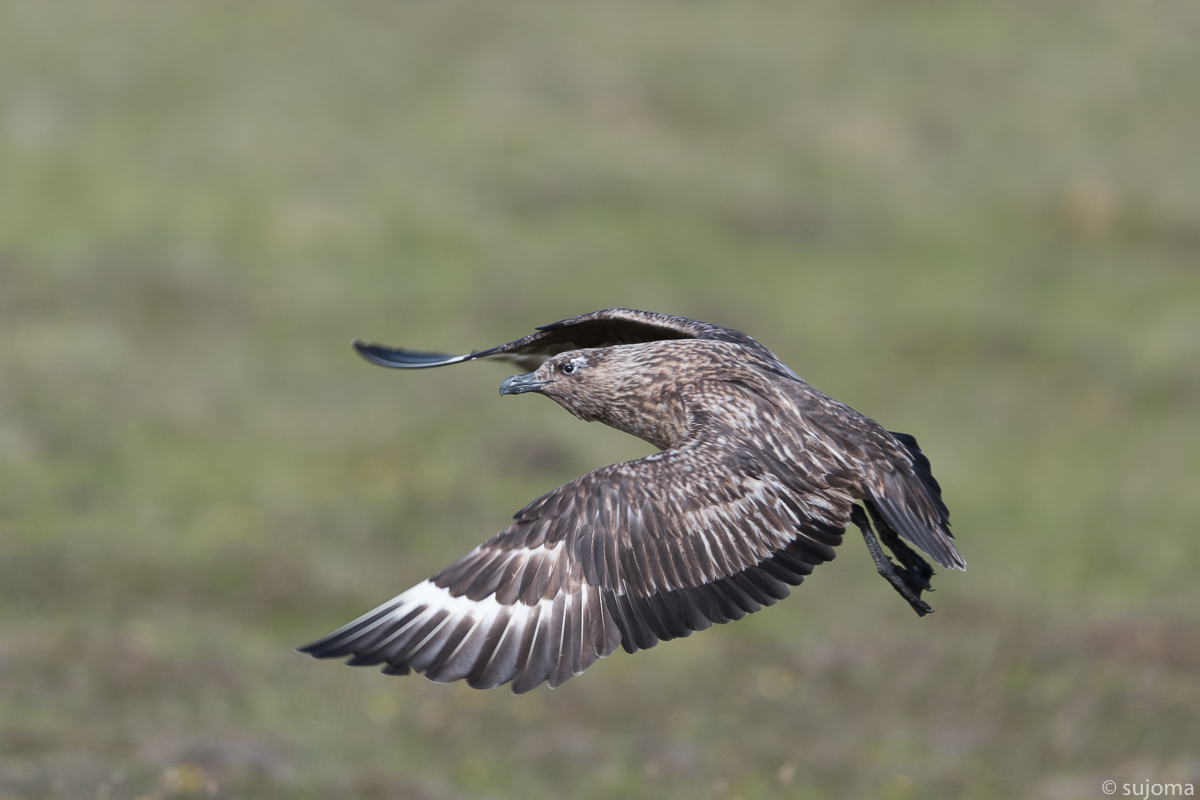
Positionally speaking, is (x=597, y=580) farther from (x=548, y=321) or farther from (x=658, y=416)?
(x=548, y=321)

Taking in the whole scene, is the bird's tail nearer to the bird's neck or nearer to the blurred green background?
the bird's neck

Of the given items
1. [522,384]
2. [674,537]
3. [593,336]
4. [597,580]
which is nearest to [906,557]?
[674,537]

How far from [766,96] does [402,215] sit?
703 centimetres

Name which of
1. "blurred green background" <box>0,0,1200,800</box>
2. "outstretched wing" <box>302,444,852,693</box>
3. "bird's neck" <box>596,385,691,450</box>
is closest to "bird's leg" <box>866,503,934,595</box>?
"outstretched wing" <box>302,444,852,693</box>

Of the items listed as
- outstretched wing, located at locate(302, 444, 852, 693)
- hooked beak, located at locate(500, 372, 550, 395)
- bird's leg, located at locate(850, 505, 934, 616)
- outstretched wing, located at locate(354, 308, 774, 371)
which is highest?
outstretched wing, located at locate(354, 308, 774, 371)

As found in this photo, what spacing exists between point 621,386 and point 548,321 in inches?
361

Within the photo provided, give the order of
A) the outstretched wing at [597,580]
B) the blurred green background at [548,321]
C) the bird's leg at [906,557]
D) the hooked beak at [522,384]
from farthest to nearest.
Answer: the blurred green background at [548,321], the hooked beak at [522,384], the bird's leg at [906,557], the outstretched wing at [597,580]

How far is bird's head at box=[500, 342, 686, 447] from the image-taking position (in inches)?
234

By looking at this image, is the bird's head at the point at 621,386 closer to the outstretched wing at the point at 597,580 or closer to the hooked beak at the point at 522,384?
the hooked beak at the point at 522,384

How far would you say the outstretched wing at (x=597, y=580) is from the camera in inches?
190

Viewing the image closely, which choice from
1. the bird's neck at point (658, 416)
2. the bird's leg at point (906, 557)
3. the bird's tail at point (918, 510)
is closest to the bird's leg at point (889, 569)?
the bird's leg at point (906, 557)

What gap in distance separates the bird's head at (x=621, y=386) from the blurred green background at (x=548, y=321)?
1.66 metres

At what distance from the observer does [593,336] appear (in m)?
6.98

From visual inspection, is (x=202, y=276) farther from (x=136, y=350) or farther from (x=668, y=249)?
(x=668, y=249)
